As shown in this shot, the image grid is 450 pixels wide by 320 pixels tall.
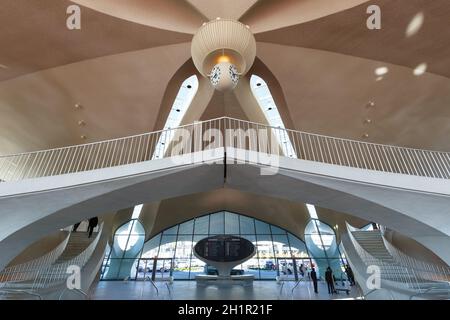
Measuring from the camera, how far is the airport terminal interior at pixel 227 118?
6.18 meters

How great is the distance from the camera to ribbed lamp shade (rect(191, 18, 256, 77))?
16.1 feet

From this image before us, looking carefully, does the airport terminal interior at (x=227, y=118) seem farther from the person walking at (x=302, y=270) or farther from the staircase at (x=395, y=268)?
the person walking at (x=302, y=270)

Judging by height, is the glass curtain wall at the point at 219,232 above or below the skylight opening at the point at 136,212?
below

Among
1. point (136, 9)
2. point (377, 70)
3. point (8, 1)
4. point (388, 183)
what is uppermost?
point (136, 9)

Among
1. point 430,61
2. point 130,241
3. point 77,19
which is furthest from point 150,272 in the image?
point 430,61

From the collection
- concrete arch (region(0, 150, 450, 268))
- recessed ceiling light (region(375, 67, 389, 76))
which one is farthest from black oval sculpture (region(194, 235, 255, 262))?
recessed ceiling light (region(375, 67, 389, 76))

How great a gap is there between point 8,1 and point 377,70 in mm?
10959

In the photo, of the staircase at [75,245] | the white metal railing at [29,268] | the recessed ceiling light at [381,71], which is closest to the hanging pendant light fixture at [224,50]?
the recessed ceiling light at [381,71]

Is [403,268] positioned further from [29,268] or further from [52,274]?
[29,268]

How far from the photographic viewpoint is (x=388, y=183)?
6.09 m

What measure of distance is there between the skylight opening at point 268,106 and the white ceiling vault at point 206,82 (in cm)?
39

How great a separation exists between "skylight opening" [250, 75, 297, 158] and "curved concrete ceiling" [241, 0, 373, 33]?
2159 mm

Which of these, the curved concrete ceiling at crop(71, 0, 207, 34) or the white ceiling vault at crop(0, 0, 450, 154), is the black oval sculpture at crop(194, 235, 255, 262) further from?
the curved concrete ceiling at crop(71, 0, 207, 34)
